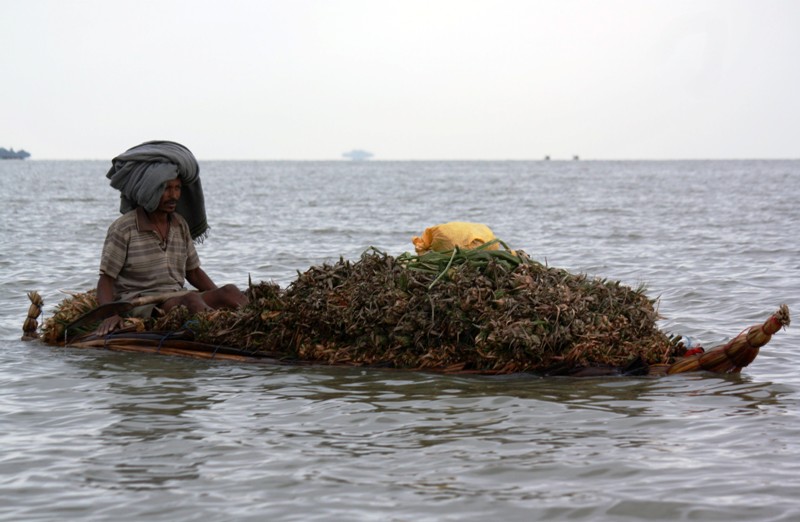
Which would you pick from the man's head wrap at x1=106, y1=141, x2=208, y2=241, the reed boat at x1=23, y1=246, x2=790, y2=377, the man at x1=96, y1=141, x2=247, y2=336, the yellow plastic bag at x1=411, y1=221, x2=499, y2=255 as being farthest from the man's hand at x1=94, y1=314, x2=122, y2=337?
the yellow plastic bag at x1=411, y1=221, x2=499, y2=255

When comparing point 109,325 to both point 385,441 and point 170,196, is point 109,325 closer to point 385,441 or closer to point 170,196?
point 170,196

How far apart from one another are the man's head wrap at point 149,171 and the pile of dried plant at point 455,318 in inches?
41.7

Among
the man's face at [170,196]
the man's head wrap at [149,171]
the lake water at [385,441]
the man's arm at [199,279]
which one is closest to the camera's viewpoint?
the lake water at [385,441]

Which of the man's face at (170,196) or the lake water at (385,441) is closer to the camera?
the lake water at (385,441)

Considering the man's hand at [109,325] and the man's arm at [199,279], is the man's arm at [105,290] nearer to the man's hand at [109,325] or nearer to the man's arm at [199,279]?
the man's hand at [109,325]

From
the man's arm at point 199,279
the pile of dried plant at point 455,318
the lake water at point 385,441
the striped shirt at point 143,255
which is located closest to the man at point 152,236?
the striped shirt at point 143,255

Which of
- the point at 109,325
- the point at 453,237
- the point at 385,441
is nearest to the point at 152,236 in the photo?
the point at 109,325

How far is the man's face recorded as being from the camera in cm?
709

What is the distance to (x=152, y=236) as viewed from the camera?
287 inches

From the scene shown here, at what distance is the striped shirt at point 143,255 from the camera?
7.17m

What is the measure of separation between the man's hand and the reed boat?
0.64 meters

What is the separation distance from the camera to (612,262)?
14195 mm

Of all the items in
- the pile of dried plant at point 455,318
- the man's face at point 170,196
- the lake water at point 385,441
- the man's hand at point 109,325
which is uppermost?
the man's face at point 170,196

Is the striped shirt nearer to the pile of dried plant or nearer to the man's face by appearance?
the man's face
